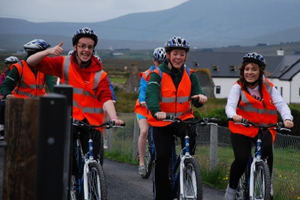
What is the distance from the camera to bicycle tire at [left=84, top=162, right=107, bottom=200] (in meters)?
6.97

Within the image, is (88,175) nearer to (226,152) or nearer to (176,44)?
(176,44)

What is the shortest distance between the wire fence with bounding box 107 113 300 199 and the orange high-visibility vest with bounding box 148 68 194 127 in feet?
9.06

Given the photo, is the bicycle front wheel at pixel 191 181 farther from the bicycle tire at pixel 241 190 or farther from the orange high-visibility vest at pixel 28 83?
the orange high-visibility vest at pixel 28 83

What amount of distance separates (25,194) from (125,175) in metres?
7.76

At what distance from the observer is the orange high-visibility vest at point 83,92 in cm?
778

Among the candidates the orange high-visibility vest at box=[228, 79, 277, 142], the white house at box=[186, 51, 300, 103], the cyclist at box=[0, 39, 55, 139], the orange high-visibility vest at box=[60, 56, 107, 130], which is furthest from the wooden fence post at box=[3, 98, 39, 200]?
the white house at box=[186, 51, 300, 103]

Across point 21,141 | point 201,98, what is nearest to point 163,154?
point 201,98

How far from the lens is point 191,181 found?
7789mm

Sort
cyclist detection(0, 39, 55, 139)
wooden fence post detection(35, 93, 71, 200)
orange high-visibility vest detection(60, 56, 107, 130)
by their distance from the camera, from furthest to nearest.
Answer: cyclist detection(0, 39, 55, 139), orange high-visibility vest detection(60, 56, 107, 130), wooden fence post detection(35, 93, 71, 200)

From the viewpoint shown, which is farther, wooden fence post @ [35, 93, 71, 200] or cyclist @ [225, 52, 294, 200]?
cyclist @ [225, 52, 294, 200]

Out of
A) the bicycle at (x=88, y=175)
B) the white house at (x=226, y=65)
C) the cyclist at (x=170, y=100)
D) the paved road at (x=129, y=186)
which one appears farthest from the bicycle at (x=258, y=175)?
the white house at (x=226, y=65)

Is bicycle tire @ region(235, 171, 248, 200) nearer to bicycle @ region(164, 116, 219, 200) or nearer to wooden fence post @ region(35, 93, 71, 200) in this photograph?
bicycle @ region(164, 116, 219, 200)

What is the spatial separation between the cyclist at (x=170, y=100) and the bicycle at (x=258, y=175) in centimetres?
67

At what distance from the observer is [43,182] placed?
3811 millimetres
